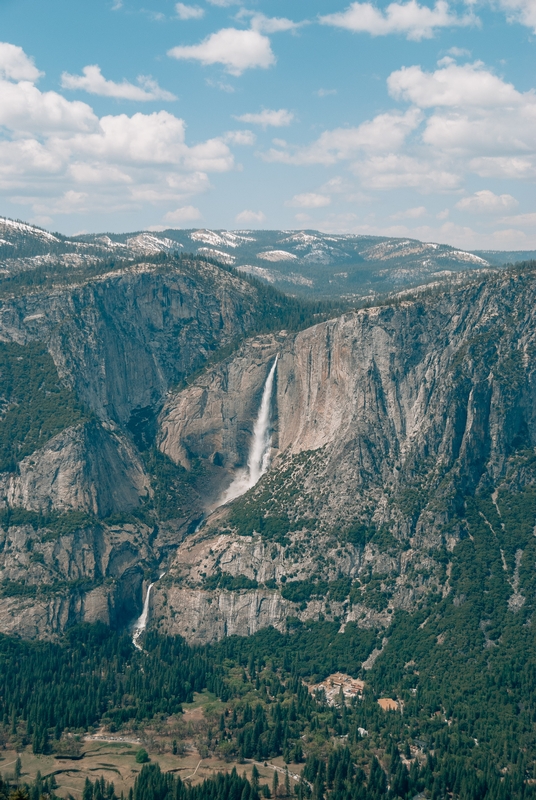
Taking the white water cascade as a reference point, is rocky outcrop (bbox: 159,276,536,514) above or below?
above

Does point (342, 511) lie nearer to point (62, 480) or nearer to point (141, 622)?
point (141, 622)

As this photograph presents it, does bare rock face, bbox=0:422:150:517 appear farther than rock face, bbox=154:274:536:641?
Yes

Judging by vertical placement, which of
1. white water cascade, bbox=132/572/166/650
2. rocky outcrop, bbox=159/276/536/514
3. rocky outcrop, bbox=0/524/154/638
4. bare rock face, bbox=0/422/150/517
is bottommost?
white water cascade, bbox=132/572/166/650

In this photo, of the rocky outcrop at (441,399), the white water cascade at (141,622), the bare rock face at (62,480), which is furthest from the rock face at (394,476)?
the bare rock face at (62,480)

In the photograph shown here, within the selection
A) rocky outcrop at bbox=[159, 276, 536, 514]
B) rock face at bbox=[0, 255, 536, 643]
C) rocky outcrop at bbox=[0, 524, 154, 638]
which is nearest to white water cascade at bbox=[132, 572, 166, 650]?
rocky outcrop at bbox=[0, 524, 154, 638]

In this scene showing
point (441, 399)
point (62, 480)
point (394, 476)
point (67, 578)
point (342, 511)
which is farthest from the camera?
point (62, 480)

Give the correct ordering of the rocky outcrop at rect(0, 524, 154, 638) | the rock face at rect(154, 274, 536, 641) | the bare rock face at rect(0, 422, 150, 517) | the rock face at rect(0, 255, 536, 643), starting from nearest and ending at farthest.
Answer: the rocky outcrop at rect(0, 524, 154, 638)
the rock face at rect(0, 255, 536, 643)
the rock face at rect(154, 274, 536, 641)
the bare rock face at rect(0, 422, 150, 517)

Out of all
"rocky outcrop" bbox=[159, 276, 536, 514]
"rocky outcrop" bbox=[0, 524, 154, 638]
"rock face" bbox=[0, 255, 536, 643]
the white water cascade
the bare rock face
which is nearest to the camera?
"rocky outcrop" bbox=[0, 524, 154, 638]

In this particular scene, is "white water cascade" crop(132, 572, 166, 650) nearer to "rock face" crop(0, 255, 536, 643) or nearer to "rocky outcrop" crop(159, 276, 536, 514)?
"rock face" crop(0, 255, 536, 643)

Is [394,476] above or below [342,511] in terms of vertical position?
above

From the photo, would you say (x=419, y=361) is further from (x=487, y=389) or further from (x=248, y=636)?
(x=248, y=636)

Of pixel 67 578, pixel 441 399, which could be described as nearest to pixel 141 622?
pixel 67 578

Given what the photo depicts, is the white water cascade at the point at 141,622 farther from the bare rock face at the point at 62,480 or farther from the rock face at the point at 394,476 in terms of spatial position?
the bare rock face at the point at 62,480
